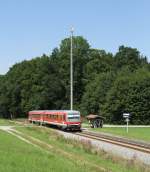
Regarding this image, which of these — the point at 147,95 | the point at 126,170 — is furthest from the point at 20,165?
the point at 147,95

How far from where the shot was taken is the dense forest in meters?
116

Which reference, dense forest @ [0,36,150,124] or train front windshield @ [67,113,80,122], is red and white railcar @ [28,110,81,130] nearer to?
train front windshield @ [67,113,80,122]

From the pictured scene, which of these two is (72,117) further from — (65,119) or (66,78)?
(66,78)

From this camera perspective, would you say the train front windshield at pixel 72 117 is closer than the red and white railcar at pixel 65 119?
No

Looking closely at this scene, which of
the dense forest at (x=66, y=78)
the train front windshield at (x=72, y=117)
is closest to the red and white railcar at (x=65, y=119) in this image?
the train front windshield at (x=72, y=117)

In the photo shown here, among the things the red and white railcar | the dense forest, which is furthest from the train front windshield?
the dense forest

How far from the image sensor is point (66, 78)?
137 meters

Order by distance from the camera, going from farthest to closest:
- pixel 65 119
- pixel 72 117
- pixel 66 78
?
pixel 66 78 < pixel 72 117 < pixel 65 119

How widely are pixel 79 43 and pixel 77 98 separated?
53.7 feet

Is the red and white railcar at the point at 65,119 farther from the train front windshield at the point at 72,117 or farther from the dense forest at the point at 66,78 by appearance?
the dense forest at the point at 66,78

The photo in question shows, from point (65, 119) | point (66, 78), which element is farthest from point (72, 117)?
point (66, 78)

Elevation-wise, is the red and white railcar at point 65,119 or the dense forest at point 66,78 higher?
the dense forest at point 66,78

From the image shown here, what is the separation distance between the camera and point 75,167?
58.6ft

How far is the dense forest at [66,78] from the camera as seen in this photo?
116m
